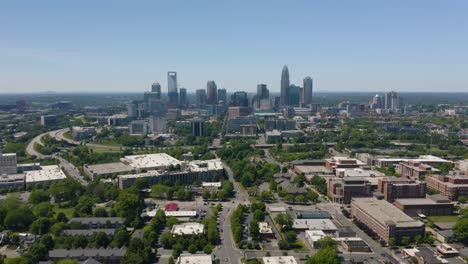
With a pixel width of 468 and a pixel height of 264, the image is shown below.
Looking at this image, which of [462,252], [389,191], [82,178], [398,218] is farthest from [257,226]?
[82,178]

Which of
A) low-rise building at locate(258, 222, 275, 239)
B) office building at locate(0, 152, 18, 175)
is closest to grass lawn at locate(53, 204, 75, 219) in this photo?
office building at locate(0, 152, 18, 175)

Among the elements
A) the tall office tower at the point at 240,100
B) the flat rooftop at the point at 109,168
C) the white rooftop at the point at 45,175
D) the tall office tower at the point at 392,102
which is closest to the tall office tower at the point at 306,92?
the tall office tower at the point at 392,102

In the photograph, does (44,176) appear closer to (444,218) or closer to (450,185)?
(444,218)

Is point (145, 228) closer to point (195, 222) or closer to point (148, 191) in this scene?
point (195, 222)

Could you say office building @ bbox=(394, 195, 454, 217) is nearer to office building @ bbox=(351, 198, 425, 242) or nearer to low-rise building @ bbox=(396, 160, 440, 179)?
office building @ bbox=(351, 198, 425, 242)

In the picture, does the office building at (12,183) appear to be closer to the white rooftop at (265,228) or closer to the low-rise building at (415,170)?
the white rooftop at (265,228)

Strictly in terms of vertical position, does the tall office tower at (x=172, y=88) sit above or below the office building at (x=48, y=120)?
above
